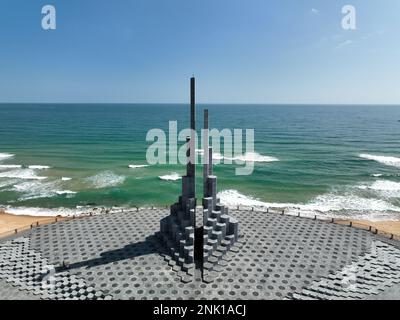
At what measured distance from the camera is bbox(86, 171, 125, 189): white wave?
48750 mm

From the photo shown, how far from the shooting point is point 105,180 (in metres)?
51.8

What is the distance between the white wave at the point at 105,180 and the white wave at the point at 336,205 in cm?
1942

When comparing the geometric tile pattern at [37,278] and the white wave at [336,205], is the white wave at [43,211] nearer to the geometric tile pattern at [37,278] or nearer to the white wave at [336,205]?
the geometric tile pattern at [37,278]

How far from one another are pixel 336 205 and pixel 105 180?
38955 mm

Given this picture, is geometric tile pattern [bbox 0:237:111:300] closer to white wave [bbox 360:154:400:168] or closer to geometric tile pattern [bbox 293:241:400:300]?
geometric tile pattern [bbox 293:241:400:300]

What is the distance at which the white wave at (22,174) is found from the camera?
53.3 metres

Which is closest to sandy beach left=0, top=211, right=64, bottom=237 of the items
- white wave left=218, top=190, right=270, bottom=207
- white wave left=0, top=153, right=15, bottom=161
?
white wave left=218, top=190, right=270, bottom=207

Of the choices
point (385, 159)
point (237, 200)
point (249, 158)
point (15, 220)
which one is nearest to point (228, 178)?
point (237, 200)

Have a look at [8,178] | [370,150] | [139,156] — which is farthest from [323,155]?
[8,178]

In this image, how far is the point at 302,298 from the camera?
53.5 feet

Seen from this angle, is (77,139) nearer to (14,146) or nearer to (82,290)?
(14,146)

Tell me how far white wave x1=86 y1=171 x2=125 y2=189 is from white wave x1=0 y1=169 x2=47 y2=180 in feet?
32.5

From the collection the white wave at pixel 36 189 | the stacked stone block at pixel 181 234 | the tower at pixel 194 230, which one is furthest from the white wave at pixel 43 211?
the tower at pixel 194 230

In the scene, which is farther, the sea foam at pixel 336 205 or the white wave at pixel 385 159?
the white wave at pixel 385 159
